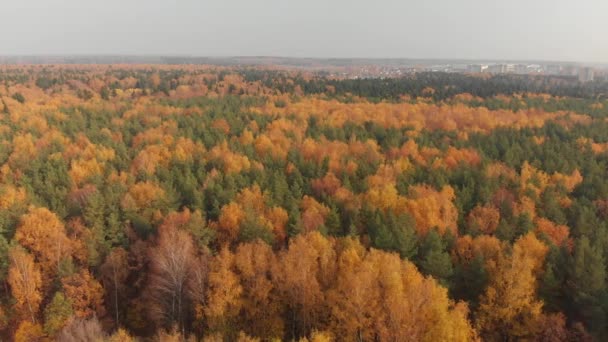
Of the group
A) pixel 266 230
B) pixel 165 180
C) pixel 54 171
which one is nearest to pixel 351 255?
pixel 266 230

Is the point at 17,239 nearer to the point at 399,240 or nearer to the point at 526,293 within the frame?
the point at 399,240

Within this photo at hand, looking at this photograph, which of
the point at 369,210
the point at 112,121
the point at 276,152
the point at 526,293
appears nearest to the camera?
the point at 526,293

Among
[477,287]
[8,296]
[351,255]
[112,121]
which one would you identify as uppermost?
[112,121]

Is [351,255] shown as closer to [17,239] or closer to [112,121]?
[17,239]

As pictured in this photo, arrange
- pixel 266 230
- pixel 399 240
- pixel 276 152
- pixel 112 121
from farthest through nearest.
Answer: pixel 112 121, pixel 276 152, pixel 266 230, pixel 399 240

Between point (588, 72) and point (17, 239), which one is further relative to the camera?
point (588, 72)

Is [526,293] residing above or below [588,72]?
below

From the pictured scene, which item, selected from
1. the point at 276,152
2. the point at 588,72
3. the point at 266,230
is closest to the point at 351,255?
the point at 266,230
